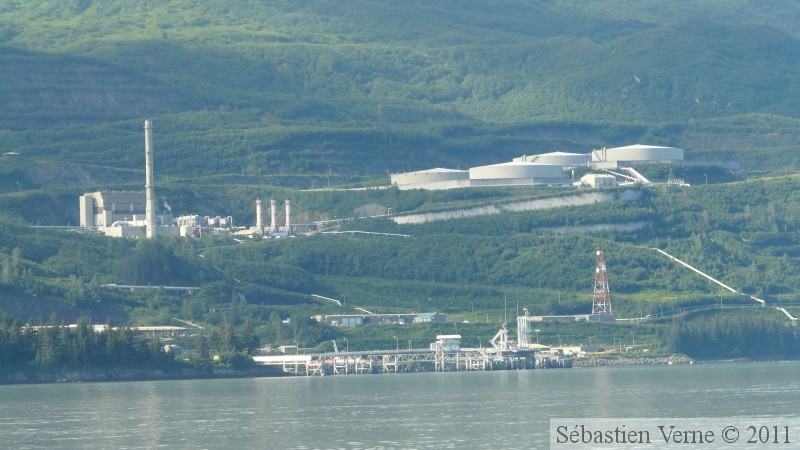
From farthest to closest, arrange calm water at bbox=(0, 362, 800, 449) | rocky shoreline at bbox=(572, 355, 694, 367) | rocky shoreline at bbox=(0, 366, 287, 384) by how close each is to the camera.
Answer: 1. rocky shoreline at bbox=(572, 355, 694, 367)
2. rocky shoreline at bbox=(0, 366, 287, 384)
3. calm water at bbox=(0, 362, 800, 449)

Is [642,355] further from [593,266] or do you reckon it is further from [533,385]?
[533,385]

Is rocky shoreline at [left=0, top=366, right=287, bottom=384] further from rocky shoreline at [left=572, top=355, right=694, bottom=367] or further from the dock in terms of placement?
rocky shoreline at [left=572, top=355, right=694, bottom=367]

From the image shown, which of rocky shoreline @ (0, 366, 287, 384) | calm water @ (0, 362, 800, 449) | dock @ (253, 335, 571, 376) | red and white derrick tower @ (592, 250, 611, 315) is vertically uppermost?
red and white derrick tower @ (592, 250, 611, 315)

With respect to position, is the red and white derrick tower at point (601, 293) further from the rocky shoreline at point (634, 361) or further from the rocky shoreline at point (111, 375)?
the rocky shoreline at point (111, 375)

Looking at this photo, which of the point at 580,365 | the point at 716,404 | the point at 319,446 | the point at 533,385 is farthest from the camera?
the point at 580,365

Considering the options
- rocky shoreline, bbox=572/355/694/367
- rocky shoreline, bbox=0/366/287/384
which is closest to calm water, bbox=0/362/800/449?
rocky shoreline, bbox=0/366/287/384

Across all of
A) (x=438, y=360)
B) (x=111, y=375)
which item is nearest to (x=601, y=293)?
(x=438, y=360)

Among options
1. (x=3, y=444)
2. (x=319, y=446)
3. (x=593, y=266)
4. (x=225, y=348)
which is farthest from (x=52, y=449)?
(x=593, y=266)
